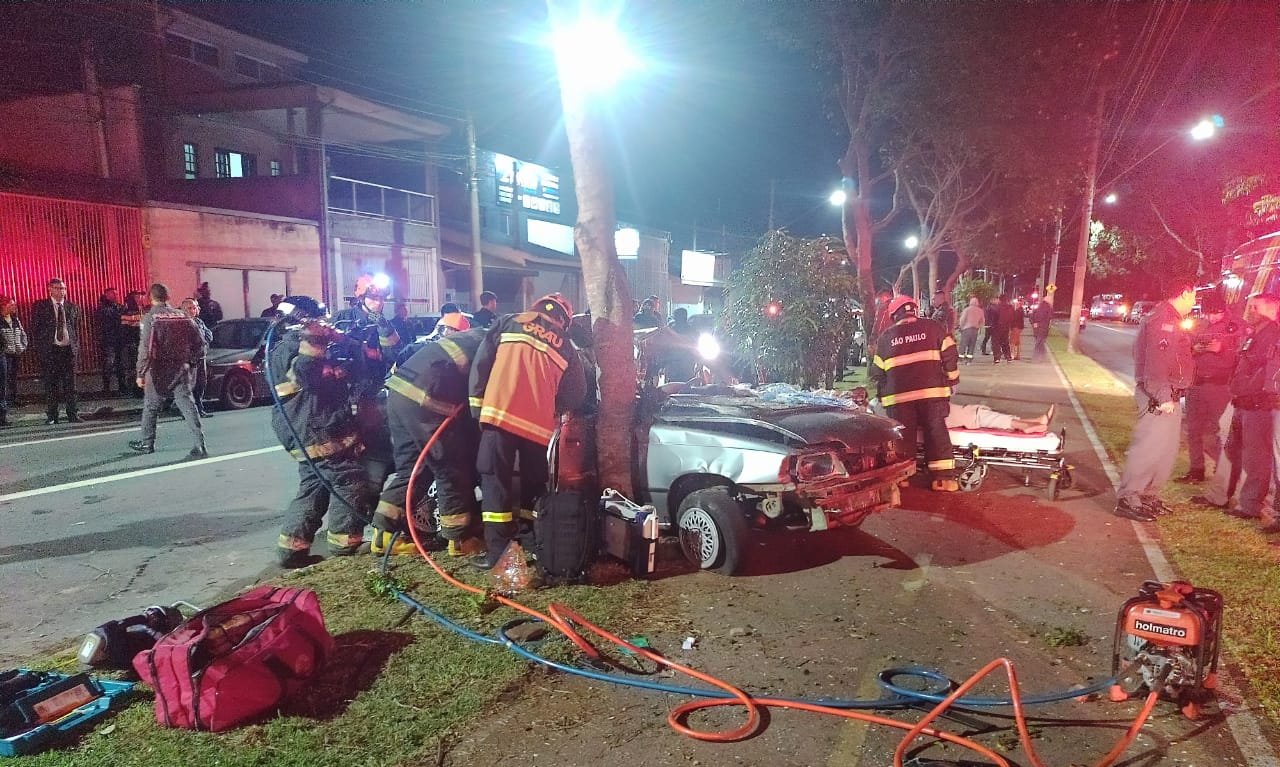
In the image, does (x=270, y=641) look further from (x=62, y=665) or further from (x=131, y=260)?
(x=131, y=260)

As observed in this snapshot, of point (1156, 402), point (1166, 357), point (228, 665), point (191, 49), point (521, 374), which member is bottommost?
point (228, 665)

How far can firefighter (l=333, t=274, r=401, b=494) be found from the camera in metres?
5.73

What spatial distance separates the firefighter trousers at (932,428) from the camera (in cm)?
617

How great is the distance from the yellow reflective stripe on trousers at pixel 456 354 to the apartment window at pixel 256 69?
75.3 ft

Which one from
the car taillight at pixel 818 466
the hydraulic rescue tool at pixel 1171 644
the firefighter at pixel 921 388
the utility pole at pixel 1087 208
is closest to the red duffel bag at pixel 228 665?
the car taillight at pixel 818 466

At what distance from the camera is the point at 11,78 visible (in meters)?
18.1

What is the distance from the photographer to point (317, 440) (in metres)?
5.29

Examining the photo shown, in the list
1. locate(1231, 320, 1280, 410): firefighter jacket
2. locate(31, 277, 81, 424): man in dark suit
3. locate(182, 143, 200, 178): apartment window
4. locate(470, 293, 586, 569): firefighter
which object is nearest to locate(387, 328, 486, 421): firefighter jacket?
locate(470, 293, 586, 569): firefighter

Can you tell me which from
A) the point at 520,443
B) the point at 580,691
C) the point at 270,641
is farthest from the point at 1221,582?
the point at 270,641

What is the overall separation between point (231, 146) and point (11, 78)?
5283 mm

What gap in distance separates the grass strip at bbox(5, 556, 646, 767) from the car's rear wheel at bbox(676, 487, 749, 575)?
51cm

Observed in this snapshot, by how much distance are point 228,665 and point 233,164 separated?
926 inches

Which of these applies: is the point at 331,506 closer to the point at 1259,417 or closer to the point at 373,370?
the point at 373,370

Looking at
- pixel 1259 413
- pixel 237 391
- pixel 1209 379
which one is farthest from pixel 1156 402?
pixel 237 391
